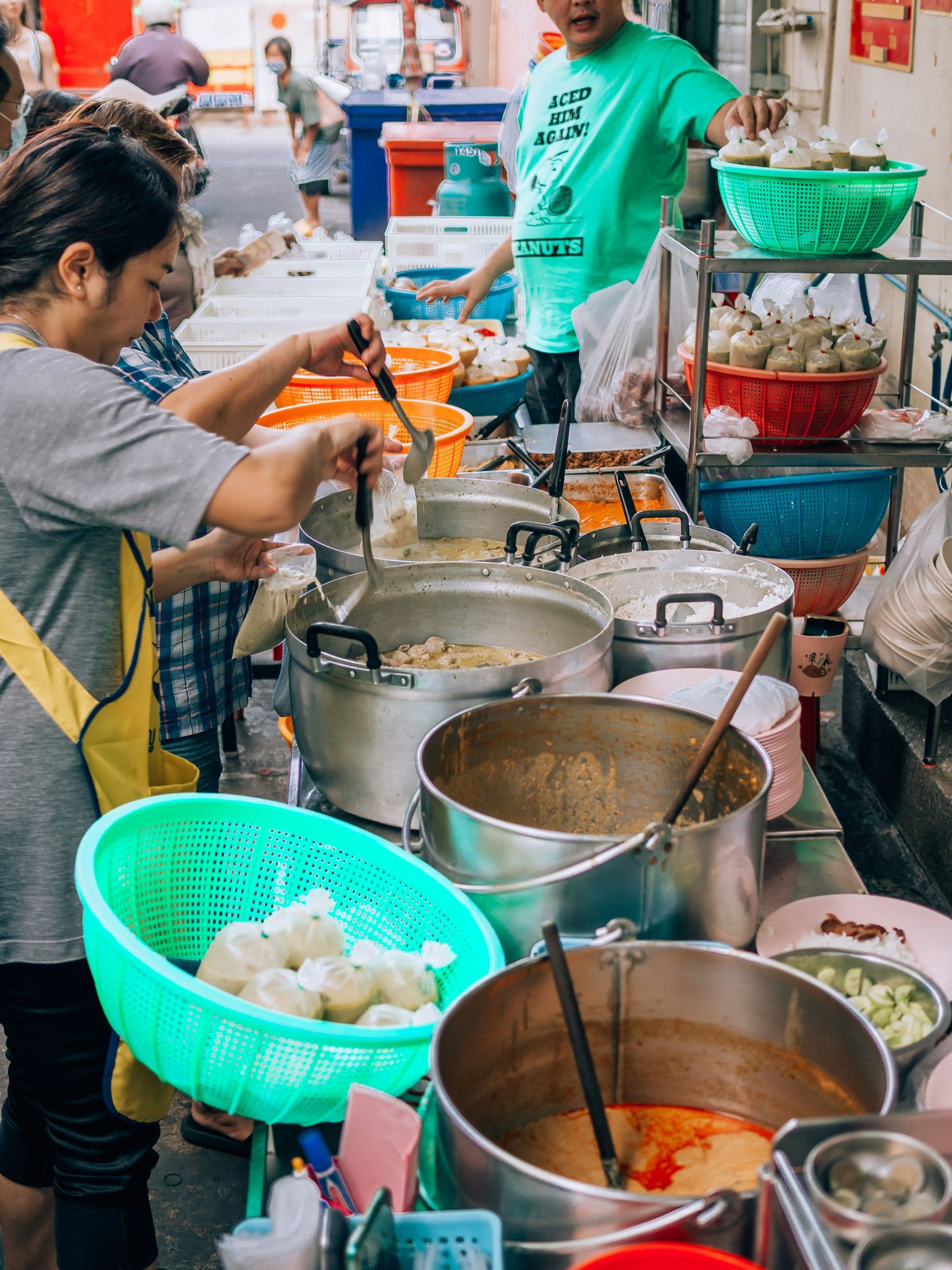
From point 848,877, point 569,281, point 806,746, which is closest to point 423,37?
point 569,281

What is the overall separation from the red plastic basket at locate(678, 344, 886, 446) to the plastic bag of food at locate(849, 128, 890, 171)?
53 centimetres

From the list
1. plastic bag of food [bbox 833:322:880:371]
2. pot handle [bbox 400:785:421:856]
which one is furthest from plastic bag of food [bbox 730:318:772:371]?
pot handle [bbox 400:785:421:856]

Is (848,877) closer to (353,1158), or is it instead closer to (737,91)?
(353,1158)

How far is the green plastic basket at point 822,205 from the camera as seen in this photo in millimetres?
2910

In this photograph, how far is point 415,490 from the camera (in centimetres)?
269

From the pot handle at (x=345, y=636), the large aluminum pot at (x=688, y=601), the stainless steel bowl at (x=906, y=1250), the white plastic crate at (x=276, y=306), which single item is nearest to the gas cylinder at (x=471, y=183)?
the white plastic crate at (x=276, y=306)

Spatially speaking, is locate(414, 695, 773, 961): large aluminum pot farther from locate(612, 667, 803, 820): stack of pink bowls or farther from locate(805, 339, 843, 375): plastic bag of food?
locate(805, 339, 843, 375): plastic bag of food

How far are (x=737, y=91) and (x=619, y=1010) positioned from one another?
3377 millimetres

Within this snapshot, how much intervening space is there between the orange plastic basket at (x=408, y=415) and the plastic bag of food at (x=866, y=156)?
1198mm

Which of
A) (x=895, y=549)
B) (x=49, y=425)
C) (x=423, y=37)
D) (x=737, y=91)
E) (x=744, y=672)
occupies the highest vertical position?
(x=423, y=37)

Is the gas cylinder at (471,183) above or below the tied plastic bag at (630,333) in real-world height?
above

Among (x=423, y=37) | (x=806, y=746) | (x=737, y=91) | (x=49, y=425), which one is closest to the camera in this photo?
(x=49, y=425)

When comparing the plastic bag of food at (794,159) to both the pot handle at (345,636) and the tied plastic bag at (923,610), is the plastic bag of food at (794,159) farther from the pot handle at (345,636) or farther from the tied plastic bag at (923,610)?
the pot handle at (345,636)

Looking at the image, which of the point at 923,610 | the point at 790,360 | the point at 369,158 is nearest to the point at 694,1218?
the point at 923,610
